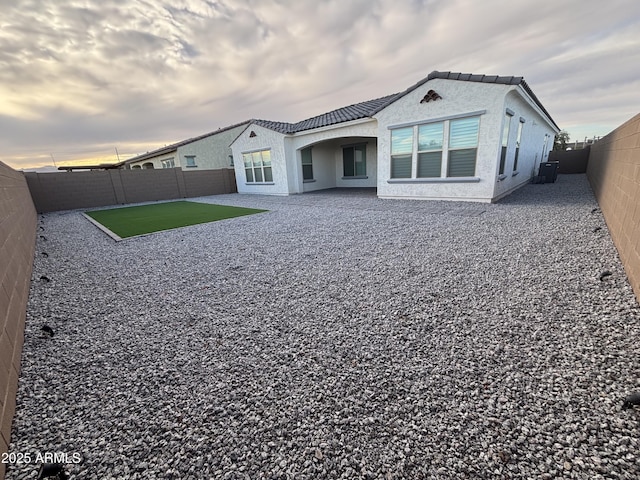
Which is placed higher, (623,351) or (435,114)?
(435,114)

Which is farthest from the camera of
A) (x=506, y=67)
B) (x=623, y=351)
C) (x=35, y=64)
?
(x=506, y=67)

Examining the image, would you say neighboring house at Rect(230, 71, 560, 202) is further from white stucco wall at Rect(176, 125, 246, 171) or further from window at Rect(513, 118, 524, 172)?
white stucco wall at Rect(176, 125, 246, 171)

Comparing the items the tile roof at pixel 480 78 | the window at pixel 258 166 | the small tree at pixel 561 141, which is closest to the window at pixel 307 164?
the window at pixel 258 166

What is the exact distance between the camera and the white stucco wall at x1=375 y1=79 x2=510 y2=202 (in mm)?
7582

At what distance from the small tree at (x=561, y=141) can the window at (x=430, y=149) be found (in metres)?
24.0

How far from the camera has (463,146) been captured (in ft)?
27.1

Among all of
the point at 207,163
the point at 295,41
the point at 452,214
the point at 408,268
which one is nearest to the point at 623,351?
the point at 408,268

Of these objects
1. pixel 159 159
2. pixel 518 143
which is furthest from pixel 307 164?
pixel 159 159

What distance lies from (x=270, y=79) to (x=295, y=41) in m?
3.56

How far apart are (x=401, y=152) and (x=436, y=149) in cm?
126

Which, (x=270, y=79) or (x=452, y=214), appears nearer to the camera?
(x=452, y=214)

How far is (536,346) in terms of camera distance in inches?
82.1

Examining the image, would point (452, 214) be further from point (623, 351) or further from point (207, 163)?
point (207, 163)

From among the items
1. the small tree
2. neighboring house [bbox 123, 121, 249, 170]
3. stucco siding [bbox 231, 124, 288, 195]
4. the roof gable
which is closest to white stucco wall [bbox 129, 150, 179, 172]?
neighboring house [bbox 123, 121, 249, 170]
